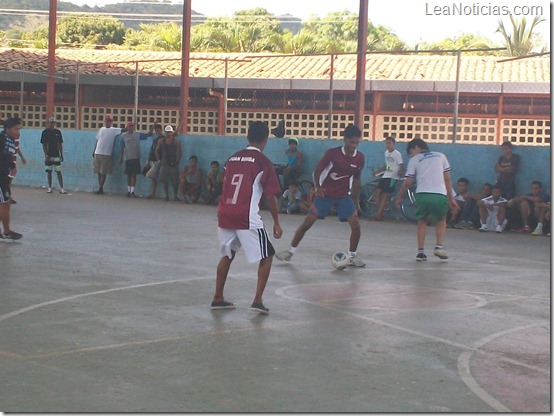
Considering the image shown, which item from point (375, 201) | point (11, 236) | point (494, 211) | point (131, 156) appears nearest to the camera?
point (11, 236)

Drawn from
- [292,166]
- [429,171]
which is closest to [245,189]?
[429,171]

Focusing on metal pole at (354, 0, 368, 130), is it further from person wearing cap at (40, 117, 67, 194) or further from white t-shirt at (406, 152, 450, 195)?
white t-shirt at (406, 152, 450, 195)

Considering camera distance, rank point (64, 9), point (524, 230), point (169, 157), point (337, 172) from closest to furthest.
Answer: point (337, 172) < point (524, 230) < point (169, 157) < point (64, 9)

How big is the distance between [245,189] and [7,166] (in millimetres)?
5800

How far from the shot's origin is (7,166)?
1382 cm

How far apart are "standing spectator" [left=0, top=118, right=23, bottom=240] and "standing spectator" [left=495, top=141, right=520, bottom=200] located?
924cm

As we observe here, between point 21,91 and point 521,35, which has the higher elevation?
point 521,35

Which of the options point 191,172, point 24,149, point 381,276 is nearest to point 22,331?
point 381,276

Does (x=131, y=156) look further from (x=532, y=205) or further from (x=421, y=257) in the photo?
(x=421, y=257)

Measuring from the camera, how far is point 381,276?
39.4ft

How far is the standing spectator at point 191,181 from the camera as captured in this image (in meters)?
23.7

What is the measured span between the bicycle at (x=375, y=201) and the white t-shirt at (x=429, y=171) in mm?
7043

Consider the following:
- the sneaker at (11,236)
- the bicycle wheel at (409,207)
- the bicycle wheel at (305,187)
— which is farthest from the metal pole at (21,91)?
the sneaker at (11,236)

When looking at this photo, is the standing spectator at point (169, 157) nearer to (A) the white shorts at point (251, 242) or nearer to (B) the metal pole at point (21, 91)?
(B) the metal pole at point (21, 91)
